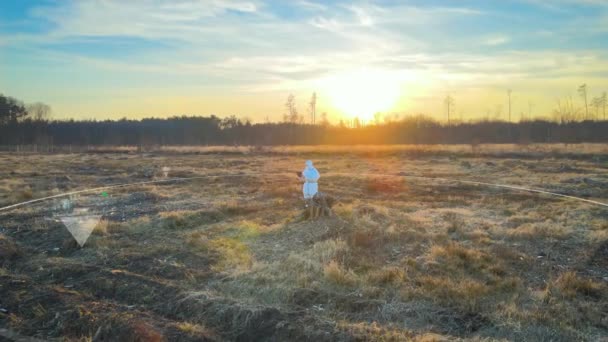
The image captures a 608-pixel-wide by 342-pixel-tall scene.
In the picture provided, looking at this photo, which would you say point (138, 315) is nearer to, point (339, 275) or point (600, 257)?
point (339, 275)

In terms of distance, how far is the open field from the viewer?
4.57 metres

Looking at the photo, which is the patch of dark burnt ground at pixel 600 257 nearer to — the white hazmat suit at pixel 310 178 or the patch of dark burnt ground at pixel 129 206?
the white hazmat suit at pixel 310 178

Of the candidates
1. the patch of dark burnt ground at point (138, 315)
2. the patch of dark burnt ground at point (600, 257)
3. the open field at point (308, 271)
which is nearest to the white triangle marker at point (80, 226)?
the open field at point (308, 271)

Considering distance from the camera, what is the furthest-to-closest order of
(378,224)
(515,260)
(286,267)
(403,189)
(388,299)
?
(403,189)
(378,224)
(515,260)
(286,267)
(388,299)

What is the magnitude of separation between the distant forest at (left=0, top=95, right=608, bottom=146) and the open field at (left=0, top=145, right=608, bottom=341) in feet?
122

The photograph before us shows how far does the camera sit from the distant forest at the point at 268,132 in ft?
163

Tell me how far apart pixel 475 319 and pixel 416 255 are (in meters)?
2.19

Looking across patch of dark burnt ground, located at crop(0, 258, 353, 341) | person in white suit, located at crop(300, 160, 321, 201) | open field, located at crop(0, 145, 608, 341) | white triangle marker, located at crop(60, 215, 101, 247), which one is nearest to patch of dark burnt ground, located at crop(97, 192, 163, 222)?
open field, located at crop(0, 145, 608, 341)

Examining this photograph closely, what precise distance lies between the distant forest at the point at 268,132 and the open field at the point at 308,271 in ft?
122

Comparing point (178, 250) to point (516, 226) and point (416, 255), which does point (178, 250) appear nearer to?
point (416, 255)

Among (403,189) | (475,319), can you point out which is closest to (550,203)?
(403,189)

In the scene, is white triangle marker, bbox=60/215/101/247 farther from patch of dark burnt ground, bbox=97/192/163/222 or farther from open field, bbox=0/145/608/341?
patch of dark burnt ground, bbox=97/192/163/222

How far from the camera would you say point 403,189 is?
14234 mm

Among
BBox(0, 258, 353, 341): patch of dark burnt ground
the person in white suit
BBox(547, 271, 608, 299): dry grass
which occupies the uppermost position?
the person in white suit
